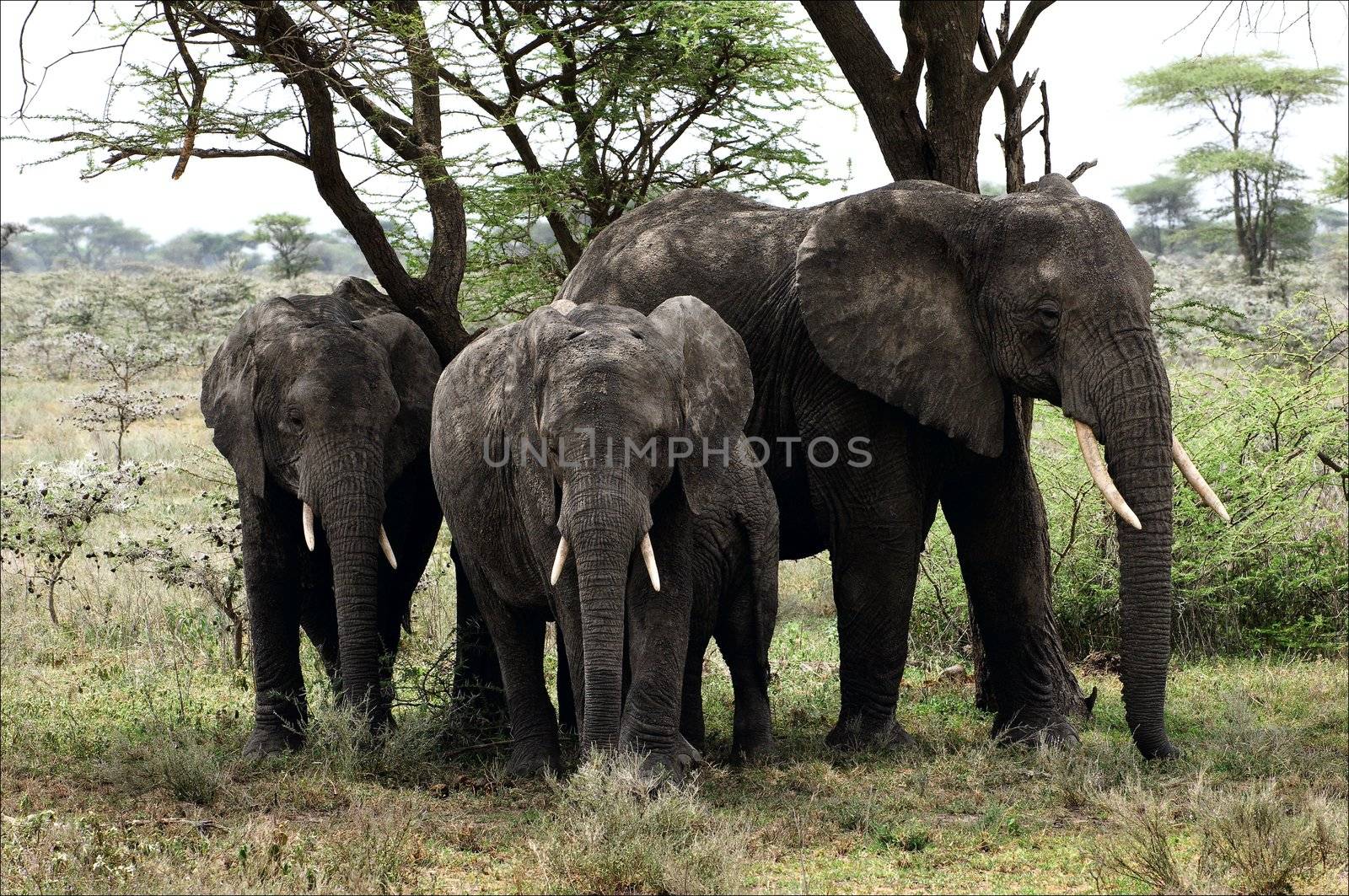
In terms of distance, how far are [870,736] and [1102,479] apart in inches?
79.5

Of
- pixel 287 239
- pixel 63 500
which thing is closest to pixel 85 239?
pixel 287 239

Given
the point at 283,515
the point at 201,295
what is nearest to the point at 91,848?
the point at 283,515

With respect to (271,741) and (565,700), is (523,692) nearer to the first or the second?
(565,700)

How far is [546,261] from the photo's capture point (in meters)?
13.4

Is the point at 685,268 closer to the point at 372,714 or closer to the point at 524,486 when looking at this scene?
the point at 524,486

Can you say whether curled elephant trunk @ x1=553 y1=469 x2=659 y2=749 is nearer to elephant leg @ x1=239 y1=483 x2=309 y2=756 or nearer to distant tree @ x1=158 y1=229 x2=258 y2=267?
elephant leg @ x1=239 y1=483 x2=309 y2=756

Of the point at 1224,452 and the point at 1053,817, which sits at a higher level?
the point at 1224,452

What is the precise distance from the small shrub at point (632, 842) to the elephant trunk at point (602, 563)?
10.0 inches

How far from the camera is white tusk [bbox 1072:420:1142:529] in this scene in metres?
6.65

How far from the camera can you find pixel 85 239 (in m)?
106

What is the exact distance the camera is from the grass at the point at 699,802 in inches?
216

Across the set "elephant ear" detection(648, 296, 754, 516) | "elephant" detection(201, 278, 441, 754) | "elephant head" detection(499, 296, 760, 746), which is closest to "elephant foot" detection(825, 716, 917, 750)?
"elephant head" detection(499, 296, 760, 746)

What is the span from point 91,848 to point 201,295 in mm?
38037

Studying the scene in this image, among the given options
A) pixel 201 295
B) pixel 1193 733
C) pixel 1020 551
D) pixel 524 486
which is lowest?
pixel 1193 733
